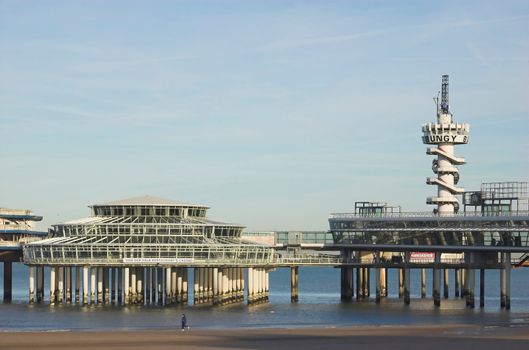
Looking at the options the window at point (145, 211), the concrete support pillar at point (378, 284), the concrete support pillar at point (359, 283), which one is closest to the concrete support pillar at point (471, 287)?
the concrete support pillar at point (378, 284)

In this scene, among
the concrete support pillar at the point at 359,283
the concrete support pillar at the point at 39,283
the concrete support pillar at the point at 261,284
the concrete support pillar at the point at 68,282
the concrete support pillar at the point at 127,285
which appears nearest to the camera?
the concrete support pillar at the point at 127,285

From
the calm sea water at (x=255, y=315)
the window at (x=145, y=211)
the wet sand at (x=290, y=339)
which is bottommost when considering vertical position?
the wet sand at (x=290, y=339)

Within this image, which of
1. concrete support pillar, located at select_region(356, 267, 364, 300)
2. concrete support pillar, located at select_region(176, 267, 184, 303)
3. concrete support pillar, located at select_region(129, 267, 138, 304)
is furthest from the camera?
concrete support pillar, located at select_region(356, 267, 364, 300)

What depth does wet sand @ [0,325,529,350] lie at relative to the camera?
85.7 metres

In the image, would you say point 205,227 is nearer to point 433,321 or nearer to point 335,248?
point 335,248

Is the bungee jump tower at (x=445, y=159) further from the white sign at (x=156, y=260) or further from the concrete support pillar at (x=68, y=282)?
the concrete support pillar at (x=68, y=282)

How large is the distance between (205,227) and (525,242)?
32030 mm

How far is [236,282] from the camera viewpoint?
449ft

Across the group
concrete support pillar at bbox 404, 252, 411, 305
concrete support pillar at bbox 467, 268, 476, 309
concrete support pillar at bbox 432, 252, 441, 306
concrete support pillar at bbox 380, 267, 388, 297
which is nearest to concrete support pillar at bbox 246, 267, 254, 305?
concrete support pillar at bbox 404, 252, 411, 305

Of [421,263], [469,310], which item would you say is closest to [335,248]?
[421,263]

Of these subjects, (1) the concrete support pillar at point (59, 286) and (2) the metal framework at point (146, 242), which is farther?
(1) the concrete support pillar at point (59, 286)

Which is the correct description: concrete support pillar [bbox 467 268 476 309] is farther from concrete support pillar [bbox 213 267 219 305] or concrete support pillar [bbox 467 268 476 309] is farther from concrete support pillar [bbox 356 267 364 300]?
concrete support pillar [bbox 213 267 219 305]

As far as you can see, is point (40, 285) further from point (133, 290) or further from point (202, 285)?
point (202, 285)

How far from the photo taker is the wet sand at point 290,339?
85688mm
